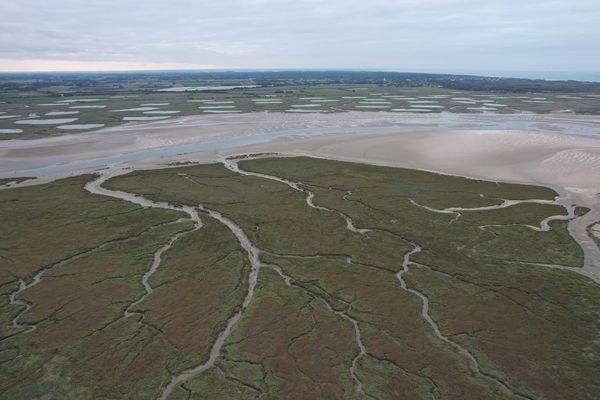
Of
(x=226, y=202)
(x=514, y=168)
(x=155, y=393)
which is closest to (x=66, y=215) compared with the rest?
(x=226, y=202)

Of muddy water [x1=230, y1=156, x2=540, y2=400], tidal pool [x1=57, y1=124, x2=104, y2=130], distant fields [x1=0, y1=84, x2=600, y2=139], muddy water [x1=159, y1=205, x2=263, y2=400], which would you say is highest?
distant fields [x1=0, y1=84, x2=600, y2=139]

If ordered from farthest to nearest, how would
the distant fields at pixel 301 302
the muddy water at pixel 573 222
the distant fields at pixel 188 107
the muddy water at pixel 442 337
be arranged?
the distant fields at pixel 188 107, the muddy water at pixel 573 222, the distant fields at pixel 301 302, the muddy water at pixel 442 337

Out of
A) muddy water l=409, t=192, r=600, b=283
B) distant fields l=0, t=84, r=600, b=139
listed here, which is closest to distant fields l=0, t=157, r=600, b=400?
muddy water l=409, t=192, r=600, b=283

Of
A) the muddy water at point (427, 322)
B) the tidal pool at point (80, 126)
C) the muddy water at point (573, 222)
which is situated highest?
the muddy water at point (573, 222)

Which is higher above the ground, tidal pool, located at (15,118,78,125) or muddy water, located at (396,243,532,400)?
tidal pool, located at (15,118,78,125)

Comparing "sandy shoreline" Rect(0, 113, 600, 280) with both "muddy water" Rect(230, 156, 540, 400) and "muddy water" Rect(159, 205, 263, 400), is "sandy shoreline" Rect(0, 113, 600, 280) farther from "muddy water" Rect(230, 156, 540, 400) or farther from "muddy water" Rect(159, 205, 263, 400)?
"muddy water" Rect(159, 205, 263, 400)

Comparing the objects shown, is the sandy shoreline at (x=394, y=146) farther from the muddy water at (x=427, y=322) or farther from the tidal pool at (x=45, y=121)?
the tidal pool at (x=45, y=121)

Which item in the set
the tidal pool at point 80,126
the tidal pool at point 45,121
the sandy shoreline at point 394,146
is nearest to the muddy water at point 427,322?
the sandy shoreline at point 394,146
